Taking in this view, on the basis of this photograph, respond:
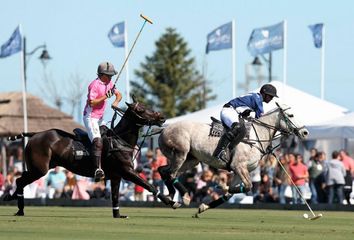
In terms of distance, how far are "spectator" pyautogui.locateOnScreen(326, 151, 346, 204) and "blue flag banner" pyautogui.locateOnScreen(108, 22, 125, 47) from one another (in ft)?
43.0

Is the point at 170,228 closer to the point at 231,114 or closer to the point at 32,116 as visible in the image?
the point at 231,114

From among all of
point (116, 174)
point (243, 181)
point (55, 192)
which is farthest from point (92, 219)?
point (55, 192)

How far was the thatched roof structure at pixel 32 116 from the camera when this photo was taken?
48.9 m

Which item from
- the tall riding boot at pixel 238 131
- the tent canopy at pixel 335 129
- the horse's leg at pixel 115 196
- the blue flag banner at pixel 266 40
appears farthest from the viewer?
the blue flag banner at pixel 266 40

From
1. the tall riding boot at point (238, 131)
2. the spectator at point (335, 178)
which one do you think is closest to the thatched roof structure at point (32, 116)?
the spectator at point (335, 178)

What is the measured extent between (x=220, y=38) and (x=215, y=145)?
62.3ft

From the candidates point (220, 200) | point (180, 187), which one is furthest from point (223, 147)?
point (220, 200)

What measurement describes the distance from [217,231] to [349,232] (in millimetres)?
1692

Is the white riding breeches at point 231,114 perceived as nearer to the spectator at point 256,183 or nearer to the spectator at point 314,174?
the spectator at point 314,174

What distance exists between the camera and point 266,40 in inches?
1481

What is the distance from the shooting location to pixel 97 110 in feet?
57.7

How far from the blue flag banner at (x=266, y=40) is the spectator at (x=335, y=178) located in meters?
10.7

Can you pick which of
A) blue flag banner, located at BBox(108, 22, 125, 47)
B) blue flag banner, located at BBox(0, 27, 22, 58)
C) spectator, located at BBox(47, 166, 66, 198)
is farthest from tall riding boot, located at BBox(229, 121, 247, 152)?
blue flag banner, located at BBox(0, 27, 22, 58)

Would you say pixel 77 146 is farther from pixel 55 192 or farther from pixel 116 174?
pixel 55 192
